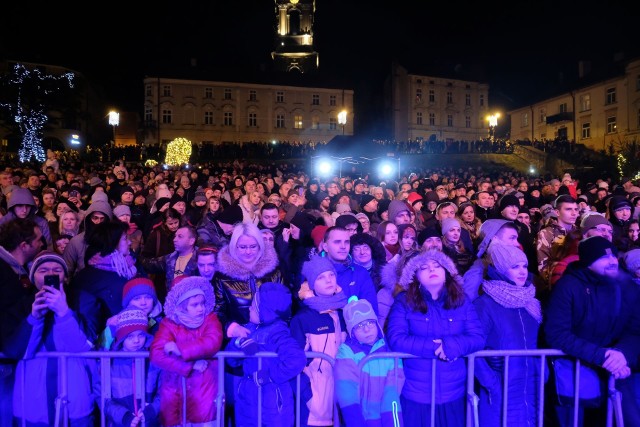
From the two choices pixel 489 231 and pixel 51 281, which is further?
pixel 489 231

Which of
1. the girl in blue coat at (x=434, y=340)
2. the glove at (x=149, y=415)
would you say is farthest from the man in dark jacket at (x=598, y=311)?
the glove at (x=149, y=415)

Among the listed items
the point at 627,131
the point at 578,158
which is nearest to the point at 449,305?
the point at 578,158

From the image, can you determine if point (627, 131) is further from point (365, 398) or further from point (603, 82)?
point (365, 398)

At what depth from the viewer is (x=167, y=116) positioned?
54.8 metres

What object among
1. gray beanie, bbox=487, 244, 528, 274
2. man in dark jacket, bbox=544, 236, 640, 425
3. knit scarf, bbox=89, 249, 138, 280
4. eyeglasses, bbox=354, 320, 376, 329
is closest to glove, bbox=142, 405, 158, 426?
knit scarf, bbox=89, 249, 138, 280

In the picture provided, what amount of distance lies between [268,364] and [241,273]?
101cm

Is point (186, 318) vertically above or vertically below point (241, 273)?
below

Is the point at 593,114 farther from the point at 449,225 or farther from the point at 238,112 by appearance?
the point at 449,225

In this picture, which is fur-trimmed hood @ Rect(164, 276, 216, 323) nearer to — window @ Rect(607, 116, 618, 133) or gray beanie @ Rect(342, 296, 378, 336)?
gray beanie @ Rect(342, 296, 378, 336)

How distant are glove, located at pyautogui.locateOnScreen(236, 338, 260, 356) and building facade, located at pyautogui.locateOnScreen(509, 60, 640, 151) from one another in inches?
1799

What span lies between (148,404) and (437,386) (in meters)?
2.18

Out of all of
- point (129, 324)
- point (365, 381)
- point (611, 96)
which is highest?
point (611, 96)

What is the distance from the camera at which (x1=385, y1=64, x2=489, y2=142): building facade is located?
5706cm

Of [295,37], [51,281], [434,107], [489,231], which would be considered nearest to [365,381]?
[51,281]
